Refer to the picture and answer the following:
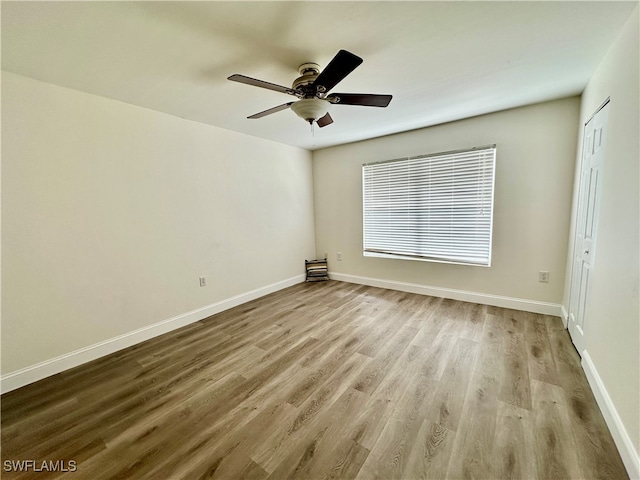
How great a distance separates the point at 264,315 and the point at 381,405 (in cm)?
189

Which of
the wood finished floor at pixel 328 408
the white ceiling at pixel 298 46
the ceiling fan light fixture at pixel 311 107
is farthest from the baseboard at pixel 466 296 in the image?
the ceiling fan light fixture at pixel 311 107

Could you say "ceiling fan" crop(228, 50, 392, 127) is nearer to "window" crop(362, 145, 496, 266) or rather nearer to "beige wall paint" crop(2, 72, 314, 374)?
"beige wall paint" crop(2, 72, 314, 374)

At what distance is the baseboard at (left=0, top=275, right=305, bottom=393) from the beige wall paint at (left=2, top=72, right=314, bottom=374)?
0.06m

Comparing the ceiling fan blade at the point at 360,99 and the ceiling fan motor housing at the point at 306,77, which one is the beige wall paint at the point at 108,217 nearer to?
the ceiling fan motor housing at the point at 306,77

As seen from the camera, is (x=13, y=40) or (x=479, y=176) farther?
(x=479, y=176)

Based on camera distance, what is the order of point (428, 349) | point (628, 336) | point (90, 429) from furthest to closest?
point (428, 349) → point (90, 429) → point (628, 336)

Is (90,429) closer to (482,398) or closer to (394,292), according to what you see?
(482,398)

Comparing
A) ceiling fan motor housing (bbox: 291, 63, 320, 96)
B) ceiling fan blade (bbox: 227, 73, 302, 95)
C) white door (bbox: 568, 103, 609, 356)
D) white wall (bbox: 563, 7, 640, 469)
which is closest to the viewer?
white wall (bbox: 563, 7, 640, 469)

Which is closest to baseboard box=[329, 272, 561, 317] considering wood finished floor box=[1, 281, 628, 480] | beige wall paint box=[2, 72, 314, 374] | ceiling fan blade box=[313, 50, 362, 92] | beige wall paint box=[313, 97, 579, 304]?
beige wall paint box=[313, 97, 579, 304]

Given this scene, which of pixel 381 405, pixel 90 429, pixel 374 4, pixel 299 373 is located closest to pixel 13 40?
pixel 374 4

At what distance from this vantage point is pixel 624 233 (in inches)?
58.7

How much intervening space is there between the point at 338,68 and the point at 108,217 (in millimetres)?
2445

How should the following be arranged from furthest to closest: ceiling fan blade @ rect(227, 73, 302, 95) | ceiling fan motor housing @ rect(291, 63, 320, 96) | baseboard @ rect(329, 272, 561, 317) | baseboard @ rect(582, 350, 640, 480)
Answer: baseboard @ rect(329, 272, 561, 317) → ceiling fan motor housing @ rect(291, 63, 320, 96) → ceiling fan blade @ rect(227, 73, 302, 95) → baseboard @ rect(582, 350, 640, 480)

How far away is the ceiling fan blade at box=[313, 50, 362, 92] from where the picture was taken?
4.48ft
